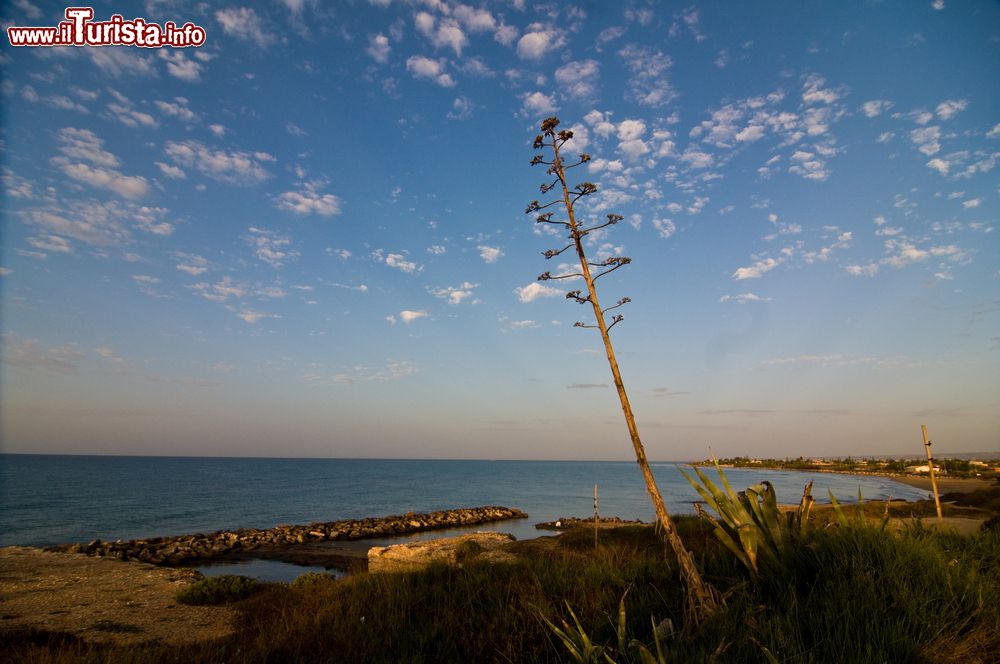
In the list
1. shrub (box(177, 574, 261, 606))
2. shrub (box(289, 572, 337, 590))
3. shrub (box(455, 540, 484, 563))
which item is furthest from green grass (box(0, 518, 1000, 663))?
shrub (box(455, 540, 484, 563))

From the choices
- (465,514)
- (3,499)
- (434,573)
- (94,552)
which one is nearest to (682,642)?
(434,573)

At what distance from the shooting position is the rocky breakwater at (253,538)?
2105 centimetres

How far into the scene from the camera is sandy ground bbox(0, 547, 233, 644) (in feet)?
27.7

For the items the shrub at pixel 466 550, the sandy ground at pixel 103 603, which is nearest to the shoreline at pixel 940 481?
the shrub at pixel 466 550

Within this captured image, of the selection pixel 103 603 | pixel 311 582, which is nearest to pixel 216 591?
pixel 103 603

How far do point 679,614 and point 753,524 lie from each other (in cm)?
140

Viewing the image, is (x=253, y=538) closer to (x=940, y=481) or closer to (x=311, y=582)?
(x=311, y=582)

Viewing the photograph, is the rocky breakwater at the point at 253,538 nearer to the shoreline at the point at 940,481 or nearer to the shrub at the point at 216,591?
the shrub at the point at 216,591

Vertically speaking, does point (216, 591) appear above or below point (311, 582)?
below

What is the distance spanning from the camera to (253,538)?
25078 mm

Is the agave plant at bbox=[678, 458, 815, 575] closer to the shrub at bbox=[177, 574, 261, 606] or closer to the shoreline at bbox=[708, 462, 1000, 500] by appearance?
the shrub at bbox=[177, 574, 261, 606]

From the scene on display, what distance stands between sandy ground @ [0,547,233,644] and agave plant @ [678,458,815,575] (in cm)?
781

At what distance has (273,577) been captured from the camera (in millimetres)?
17594

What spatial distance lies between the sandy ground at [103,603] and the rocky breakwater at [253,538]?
426 cm
